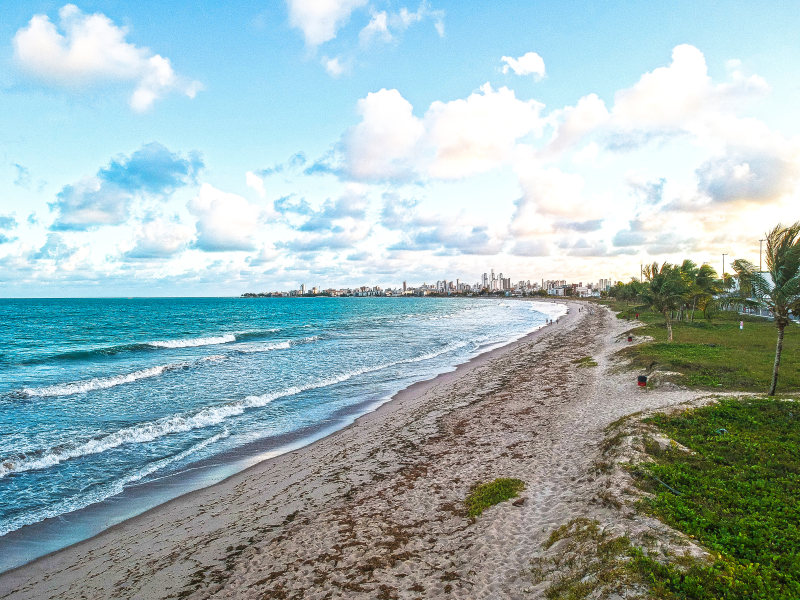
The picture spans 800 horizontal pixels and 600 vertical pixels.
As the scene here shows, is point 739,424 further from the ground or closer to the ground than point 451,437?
further from the ground

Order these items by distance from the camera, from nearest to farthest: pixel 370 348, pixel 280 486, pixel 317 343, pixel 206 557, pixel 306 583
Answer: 1. pixel 306 583
2. pixel 206 557
3. pixel 280 486
4. pixel 370 348
5. pixel 317 343

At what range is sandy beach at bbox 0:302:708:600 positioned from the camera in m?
7.28

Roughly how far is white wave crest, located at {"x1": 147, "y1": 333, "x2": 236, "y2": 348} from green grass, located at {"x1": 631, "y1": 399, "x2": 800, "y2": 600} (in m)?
45.7

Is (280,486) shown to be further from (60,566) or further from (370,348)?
(370,348)

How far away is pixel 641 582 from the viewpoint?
5.75 meters

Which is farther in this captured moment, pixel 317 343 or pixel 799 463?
pixel 317 343

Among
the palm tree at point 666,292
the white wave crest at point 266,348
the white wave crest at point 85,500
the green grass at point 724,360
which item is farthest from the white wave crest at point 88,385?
the palm tree at point 666,292

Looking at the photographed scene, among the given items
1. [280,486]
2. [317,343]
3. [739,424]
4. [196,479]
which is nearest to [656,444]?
[739,424]

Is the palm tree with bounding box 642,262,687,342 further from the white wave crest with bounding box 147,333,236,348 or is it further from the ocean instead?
the white wave crest with bounding box 147,333,236,348

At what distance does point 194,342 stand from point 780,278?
1971 inches

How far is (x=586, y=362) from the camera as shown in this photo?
28578 mm

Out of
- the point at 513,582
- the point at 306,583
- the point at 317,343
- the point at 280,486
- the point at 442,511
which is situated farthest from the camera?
the point at 317,343

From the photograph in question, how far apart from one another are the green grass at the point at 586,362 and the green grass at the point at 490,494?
1940 centimetres

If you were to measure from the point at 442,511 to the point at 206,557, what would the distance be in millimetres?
4896
